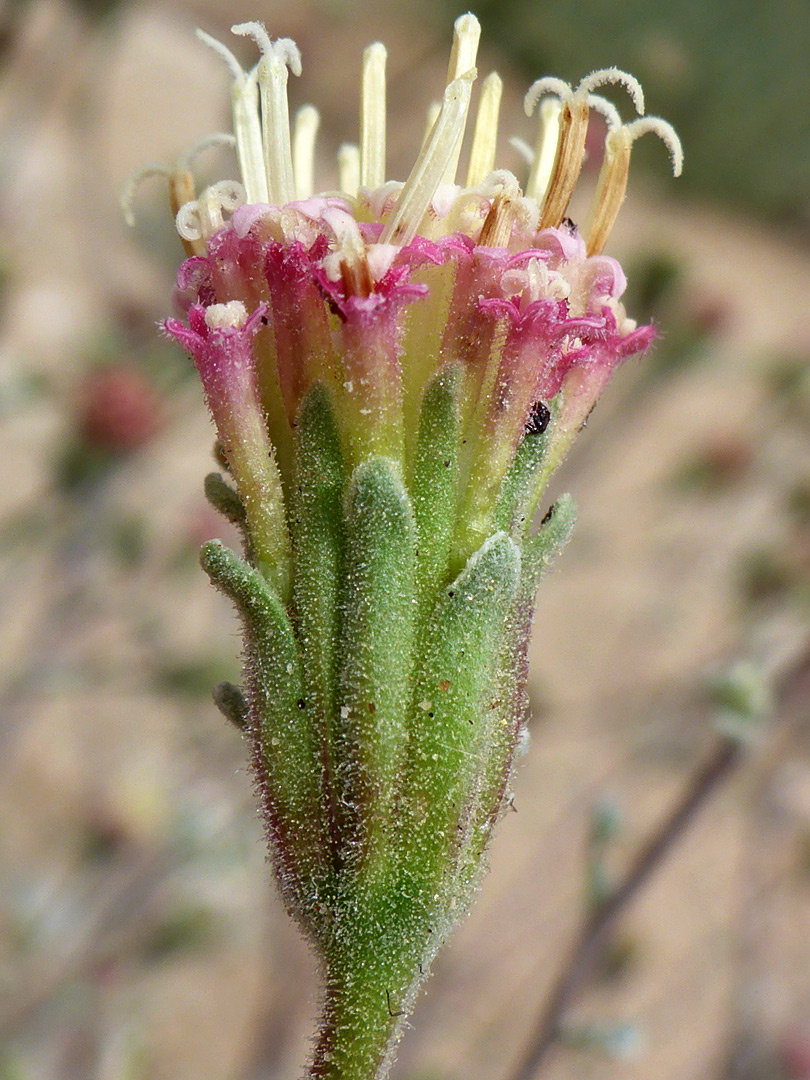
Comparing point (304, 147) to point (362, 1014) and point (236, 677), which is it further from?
→ point (236, 677)

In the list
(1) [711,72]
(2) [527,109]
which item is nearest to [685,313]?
(2) [527,109]

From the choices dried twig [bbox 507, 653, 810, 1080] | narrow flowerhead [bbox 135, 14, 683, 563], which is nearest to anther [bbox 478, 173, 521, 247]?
narrow flowerhead [bbox 135, 14, 683, 563]

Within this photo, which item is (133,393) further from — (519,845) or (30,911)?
(519,845)

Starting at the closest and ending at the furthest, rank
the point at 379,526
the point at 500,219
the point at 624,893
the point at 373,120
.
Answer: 1. the point at 379,526
2. the point at 500,219
3. the point at 373,120
4. the point at 624,893

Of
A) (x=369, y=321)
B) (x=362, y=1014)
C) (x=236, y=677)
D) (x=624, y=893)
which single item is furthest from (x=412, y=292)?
(x=236, y=677)

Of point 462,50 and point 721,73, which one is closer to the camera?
point 462,50

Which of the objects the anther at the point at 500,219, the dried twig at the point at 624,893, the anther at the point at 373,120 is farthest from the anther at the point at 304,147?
the dried twig at the point at 624,893

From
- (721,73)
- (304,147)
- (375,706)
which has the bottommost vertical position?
(375,706)
